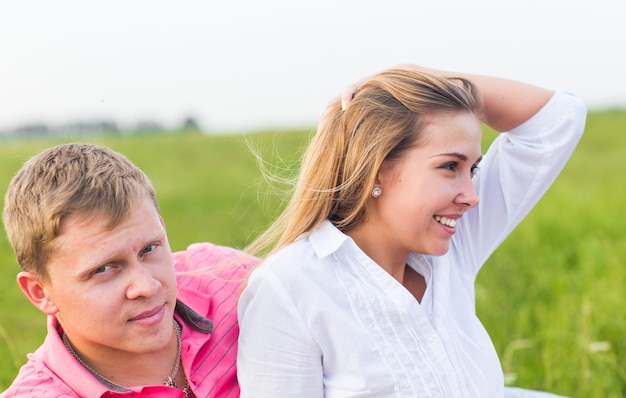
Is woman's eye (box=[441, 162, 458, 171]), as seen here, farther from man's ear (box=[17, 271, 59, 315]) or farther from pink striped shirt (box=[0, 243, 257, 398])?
man's ear (box=[17, 271, 59, 315])

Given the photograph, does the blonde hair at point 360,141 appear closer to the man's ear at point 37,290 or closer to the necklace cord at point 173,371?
the necklace cord at point 173,371

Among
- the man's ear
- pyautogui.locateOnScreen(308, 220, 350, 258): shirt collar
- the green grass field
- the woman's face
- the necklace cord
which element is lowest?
the green grass field

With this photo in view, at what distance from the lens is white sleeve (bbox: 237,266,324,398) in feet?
6.50

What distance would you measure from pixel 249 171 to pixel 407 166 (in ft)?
35.2

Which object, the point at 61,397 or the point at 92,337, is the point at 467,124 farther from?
the point at 61,397

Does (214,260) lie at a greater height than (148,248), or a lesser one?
lesser

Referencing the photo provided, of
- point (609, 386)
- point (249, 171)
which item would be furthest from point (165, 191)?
point (609, 386)

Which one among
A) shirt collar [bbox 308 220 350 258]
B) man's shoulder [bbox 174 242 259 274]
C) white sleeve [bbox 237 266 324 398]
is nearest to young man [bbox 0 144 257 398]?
white sleeve [bbox 237 266 324 398]

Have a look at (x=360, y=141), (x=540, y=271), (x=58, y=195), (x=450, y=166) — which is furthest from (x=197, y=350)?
(x=540, y=271)

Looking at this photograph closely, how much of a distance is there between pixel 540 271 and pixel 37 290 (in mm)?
4038

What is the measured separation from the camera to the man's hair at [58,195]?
5.92ft

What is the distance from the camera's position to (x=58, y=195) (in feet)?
5.93

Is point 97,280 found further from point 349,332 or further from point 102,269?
point 349,332

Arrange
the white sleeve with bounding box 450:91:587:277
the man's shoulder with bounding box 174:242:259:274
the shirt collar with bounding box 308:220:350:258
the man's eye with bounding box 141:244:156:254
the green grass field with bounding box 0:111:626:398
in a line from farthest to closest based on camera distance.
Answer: the green grass field with bounding box 0:111:626:398
the white sleeve with bounding box 450:91:587:277
the man's shoulder with bounding box 174:242:259:274
the shirt collar with bounding box 308:220:350:258
the man's eye with bounding box 141:244:156:254
